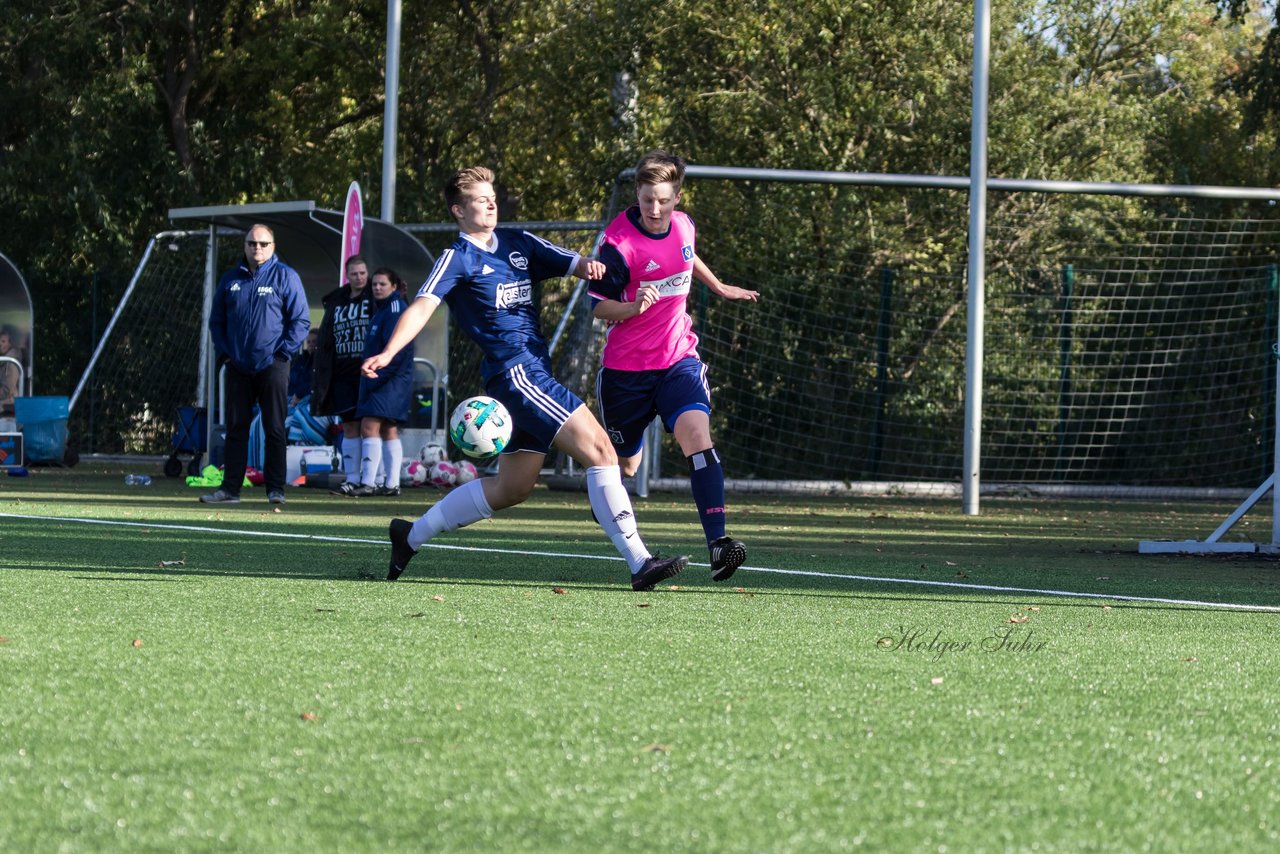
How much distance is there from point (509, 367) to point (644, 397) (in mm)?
820

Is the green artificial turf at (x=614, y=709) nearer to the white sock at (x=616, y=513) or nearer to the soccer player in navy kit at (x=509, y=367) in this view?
the white sock at (x=616, y=513)

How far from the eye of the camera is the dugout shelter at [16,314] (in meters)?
20.1

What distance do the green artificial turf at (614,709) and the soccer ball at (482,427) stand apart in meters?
0.55

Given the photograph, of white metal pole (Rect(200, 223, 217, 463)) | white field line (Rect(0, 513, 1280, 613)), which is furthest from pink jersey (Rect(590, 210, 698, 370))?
white metal pole (Rect(200, 223, 217, 463))

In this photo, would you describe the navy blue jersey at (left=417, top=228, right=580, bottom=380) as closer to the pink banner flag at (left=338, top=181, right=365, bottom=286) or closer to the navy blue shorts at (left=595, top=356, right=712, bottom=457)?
the navy blue shorts at (left=595, top=356, right=712, bottom=457)

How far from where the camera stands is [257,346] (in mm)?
12602

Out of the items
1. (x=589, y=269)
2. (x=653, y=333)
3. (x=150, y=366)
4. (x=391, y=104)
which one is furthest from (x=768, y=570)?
(x=150, y=366)

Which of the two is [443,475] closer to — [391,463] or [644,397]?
[391,463]

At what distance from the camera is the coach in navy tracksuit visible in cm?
1262

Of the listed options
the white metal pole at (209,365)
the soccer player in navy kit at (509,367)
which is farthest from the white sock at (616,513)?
the white metal pole at (209,365)

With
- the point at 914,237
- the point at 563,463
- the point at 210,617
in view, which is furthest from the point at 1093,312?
the point at 210,617

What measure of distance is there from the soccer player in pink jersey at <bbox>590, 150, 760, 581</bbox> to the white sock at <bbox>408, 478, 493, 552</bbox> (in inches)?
27.9

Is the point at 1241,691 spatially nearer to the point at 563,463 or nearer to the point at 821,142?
the point at 563,463

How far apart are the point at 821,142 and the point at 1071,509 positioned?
9.54 meters
